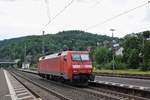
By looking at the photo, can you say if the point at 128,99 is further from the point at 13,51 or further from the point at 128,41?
the point at 13,51

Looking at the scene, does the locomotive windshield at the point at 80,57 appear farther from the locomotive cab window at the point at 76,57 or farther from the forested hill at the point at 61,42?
the forested hill at the point at 61,42

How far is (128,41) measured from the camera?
128m

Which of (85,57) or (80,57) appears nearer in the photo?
(80,57)

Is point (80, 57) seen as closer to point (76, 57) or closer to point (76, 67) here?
point (76, 57)

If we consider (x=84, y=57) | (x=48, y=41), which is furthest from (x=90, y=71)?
(x=48, y=41)

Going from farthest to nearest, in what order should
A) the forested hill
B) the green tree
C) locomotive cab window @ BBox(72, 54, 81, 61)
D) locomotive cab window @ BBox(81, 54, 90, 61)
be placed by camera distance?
the green tree
the forested hill
locomotive cab window @ BBox(81, 54, 90, 61)
locomotive cab window @ BBox(72, 54, 81, 61)

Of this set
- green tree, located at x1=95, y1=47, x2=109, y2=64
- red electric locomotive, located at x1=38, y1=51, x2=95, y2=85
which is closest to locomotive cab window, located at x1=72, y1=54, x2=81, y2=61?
red electric locomotive, located at x1=38, y1=51, x2=95, y2=85

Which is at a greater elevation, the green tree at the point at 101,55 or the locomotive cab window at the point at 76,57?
the green tree at the point at 101,55

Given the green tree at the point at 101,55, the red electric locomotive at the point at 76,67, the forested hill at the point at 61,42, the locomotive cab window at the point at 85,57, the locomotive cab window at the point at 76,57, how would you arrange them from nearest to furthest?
1. the red electric locomotive at the point at 76,67
2. the locomotive cab window at the point at 76,57
3. the locomotive cab window at the point at 85,57
4. the forested hill at the point at 61,42
5. the green tree at the point at 101,55

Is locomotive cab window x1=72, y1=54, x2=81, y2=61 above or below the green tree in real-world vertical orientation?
below

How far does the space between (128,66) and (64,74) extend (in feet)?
240

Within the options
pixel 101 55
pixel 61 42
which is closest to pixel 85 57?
pixel 61 42

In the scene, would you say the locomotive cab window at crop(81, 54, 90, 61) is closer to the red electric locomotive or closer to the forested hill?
the red electric locomotive

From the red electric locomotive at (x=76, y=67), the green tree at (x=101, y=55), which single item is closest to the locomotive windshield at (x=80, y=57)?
the red electric locomotive at (x=76, y=67)
